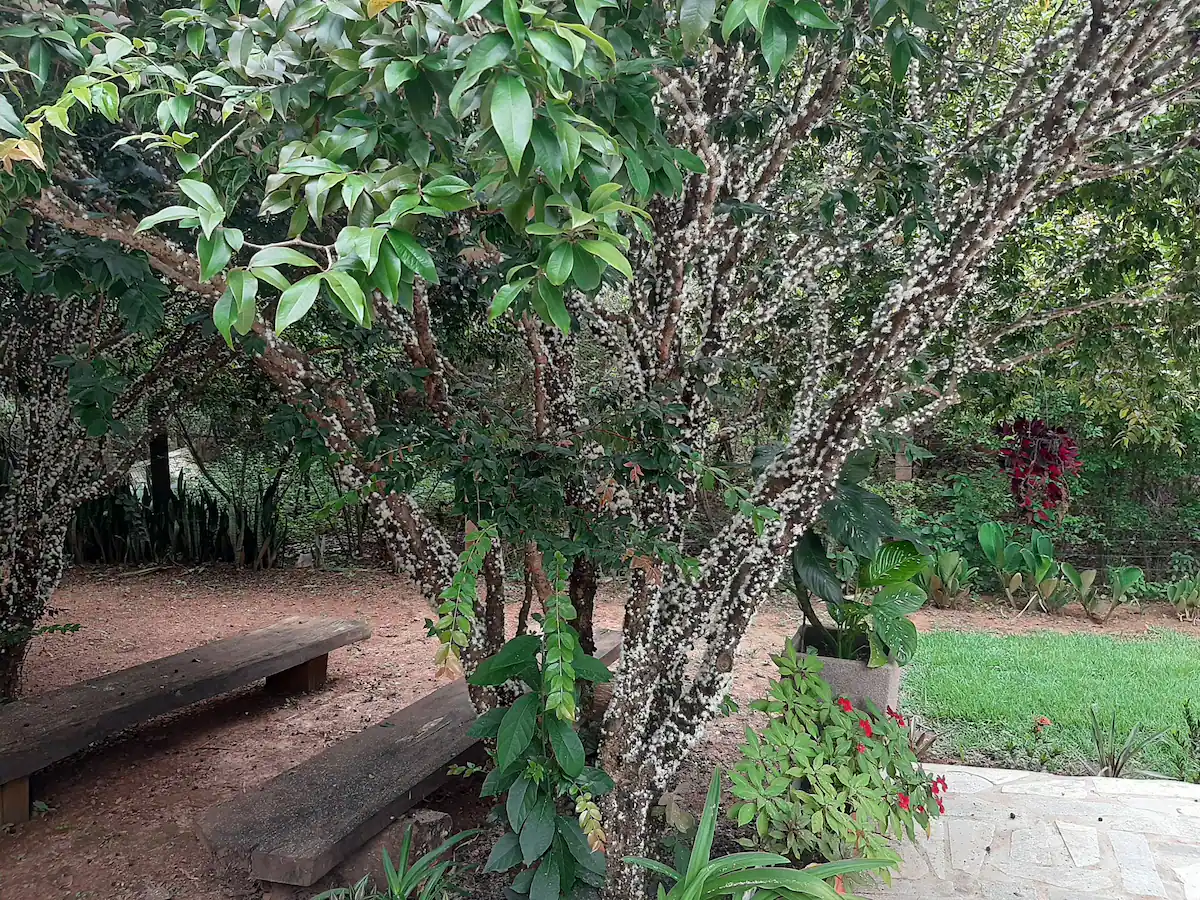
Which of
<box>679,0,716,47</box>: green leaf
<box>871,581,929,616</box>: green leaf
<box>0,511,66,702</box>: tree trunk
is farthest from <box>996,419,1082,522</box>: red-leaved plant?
<box>0,511,66,702</box>: tree trunk

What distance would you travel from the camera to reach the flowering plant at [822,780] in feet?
7.73

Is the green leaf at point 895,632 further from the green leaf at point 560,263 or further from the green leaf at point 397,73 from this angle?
the green leaf at point 397,73

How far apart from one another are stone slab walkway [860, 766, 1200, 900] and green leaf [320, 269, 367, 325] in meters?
2.54

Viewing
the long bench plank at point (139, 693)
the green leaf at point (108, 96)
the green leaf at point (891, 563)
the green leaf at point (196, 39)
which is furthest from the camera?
the green leaf at point (891, 563)

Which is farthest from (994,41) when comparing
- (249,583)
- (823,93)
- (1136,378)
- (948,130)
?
(249,583)

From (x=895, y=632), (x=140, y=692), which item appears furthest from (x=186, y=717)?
(x=895, y=632)

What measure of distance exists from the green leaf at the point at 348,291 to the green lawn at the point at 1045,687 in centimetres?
382

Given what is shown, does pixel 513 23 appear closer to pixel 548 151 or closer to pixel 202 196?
pixel 548 151

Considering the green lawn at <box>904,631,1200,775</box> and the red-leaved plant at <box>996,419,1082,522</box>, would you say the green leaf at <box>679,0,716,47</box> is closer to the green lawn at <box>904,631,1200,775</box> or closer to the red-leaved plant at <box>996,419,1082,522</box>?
the green lawn at <box>904,631,1200,775</box>

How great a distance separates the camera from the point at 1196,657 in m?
5.14

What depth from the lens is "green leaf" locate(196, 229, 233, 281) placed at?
34.8 inches

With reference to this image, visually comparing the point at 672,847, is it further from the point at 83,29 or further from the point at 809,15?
the point at 83,29

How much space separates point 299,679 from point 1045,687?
4.32m

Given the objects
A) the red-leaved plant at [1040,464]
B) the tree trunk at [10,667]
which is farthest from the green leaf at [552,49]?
the red-leaved plant at [1040,464]
